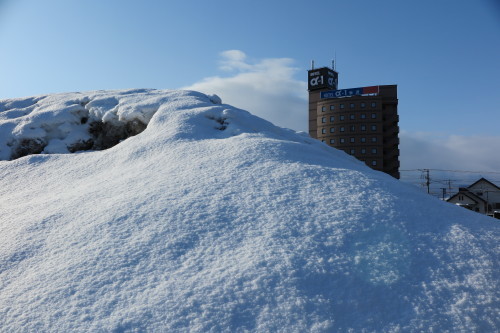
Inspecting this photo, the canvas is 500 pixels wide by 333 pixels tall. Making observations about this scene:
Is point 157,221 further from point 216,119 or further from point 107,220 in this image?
point 216,119

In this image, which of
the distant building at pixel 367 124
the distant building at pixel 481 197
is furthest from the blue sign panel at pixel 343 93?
the distant building at pixel 481 197

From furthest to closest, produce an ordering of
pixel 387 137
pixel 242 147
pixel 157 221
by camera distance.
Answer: pixel 387 137 → pixel 242 147 → pixel 157 221

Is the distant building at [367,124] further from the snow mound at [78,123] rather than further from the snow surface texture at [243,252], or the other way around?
the snow surface texture at [243,252]

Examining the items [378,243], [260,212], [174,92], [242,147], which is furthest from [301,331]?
[174,92]

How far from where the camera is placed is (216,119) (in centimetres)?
1074

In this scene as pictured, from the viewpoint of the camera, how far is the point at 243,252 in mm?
4816

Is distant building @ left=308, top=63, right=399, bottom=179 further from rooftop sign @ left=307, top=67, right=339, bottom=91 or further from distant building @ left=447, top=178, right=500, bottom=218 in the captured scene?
distant building @ left=447, top=178, right=500, bottom=218

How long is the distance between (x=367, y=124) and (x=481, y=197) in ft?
72.4

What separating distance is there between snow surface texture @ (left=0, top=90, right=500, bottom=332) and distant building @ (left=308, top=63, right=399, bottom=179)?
6023 cm

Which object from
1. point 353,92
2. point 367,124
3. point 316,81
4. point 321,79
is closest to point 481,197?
point 367,124

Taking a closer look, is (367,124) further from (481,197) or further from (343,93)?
(481,197)

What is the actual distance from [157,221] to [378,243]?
11.2 ft

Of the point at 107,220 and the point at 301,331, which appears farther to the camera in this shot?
the point at 107,220

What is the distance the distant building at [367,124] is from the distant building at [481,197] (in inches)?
557
